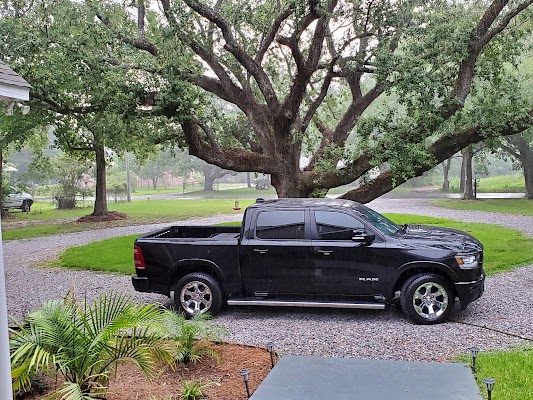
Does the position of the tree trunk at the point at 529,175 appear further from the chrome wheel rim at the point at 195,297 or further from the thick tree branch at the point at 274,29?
the chrome wheel rim at the point at 195,297

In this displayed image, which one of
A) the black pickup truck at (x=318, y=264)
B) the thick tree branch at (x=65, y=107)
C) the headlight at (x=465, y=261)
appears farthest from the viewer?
the thick tree branch at (x=65, y=107)

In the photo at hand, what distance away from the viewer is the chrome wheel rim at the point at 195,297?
7.44 m

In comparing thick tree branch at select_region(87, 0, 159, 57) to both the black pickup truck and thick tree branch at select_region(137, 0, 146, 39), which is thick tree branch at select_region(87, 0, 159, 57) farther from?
the black pickup truck

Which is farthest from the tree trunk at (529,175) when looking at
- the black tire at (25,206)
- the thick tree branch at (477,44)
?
the black tire at (25,206)

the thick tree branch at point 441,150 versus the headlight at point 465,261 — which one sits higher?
the thick tree branch at point 441,150

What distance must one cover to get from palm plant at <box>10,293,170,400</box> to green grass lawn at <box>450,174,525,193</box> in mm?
35621

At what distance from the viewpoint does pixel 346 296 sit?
23.4 ft

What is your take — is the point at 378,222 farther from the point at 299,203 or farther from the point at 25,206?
the point at 25,206

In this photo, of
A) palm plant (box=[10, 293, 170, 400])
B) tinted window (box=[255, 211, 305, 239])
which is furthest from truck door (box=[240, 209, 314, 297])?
palm plant (box=[10, 293, 170, 400])

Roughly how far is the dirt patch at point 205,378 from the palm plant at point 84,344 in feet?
1.15

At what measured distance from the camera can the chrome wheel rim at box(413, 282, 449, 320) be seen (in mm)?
6750

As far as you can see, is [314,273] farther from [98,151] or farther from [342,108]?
[98,151]

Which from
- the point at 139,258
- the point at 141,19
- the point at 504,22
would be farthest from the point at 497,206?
the point at 139,258

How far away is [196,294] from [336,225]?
2262 millimetres
